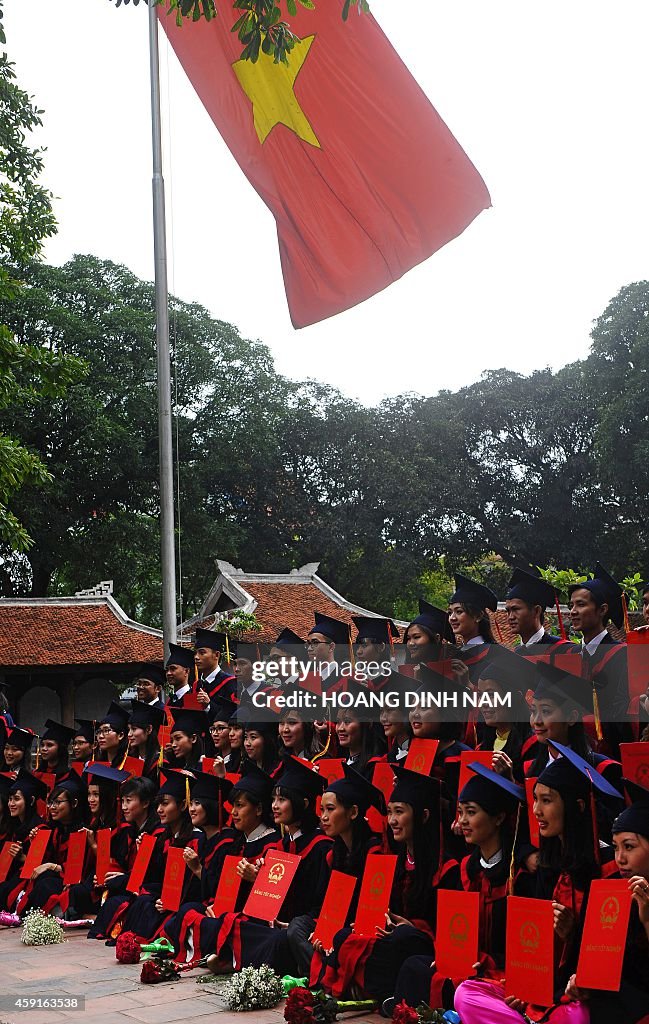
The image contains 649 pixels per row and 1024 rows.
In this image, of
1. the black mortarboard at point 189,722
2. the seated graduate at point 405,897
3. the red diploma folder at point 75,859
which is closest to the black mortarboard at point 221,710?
the black mortarboard at point 189,722

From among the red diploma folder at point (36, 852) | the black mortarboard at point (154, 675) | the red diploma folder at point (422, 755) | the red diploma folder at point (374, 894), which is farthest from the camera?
the black mortarboard at point (154, 675)

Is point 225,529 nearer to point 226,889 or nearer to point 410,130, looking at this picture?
point 410,130

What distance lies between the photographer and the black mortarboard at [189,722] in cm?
838

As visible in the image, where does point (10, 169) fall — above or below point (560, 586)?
above

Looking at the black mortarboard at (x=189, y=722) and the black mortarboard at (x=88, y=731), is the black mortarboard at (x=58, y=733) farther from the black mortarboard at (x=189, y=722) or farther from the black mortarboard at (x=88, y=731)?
the black mortarboard at (x=189, y=722)

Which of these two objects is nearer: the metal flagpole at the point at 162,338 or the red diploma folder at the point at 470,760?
the red diploma folder at the point at 470,760

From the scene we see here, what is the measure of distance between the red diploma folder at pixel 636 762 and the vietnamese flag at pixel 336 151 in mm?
5482

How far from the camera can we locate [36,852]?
9008mm

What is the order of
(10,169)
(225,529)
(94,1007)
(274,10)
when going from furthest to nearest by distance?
(225,529) → (10,169) → (274,10) → (94,1007)

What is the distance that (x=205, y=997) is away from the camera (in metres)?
6.11

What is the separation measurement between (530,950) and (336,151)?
6780 mm

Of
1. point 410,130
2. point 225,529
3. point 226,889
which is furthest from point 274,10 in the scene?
point 225,529

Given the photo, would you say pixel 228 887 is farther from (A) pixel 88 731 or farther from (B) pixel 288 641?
(A) pixel 88 731

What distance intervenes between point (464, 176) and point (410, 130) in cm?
→ 62
